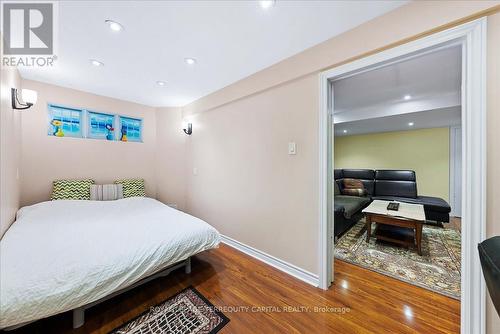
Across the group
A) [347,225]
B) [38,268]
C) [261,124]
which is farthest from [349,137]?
[38,268]

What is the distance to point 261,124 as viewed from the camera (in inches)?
92.2

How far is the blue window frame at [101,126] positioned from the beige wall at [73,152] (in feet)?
0.34

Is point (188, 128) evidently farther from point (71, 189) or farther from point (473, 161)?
point (473, 161)

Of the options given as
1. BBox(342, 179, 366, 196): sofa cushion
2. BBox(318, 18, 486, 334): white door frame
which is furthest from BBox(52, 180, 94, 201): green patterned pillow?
BBox(342, 179, 366, 196): sofa cushion

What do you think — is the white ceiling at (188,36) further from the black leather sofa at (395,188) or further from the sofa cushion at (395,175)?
the sofa cushion at (395,175)

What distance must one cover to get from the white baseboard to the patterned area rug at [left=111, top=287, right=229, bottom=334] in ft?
2.83

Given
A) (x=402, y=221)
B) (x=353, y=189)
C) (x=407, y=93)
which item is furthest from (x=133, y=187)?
(x=407, y=93)

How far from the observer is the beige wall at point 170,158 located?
3775 millimetres

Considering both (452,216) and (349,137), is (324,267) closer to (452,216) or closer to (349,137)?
(452,216)

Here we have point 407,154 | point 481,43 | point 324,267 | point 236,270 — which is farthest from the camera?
point 407,154

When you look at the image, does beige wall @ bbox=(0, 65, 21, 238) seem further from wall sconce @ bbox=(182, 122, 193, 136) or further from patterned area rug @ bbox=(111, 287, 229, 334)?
wall sconce @ bbox=(182, 122, 193, 136)

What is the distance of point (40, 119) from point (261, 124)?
129 inches

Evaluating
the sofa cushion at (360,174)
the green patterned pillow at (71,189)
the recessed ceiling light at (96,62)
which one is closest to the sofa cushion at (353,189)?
the sofa cushion at (360,174)

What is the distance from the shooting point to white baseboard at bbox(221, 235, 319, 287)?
188cm
